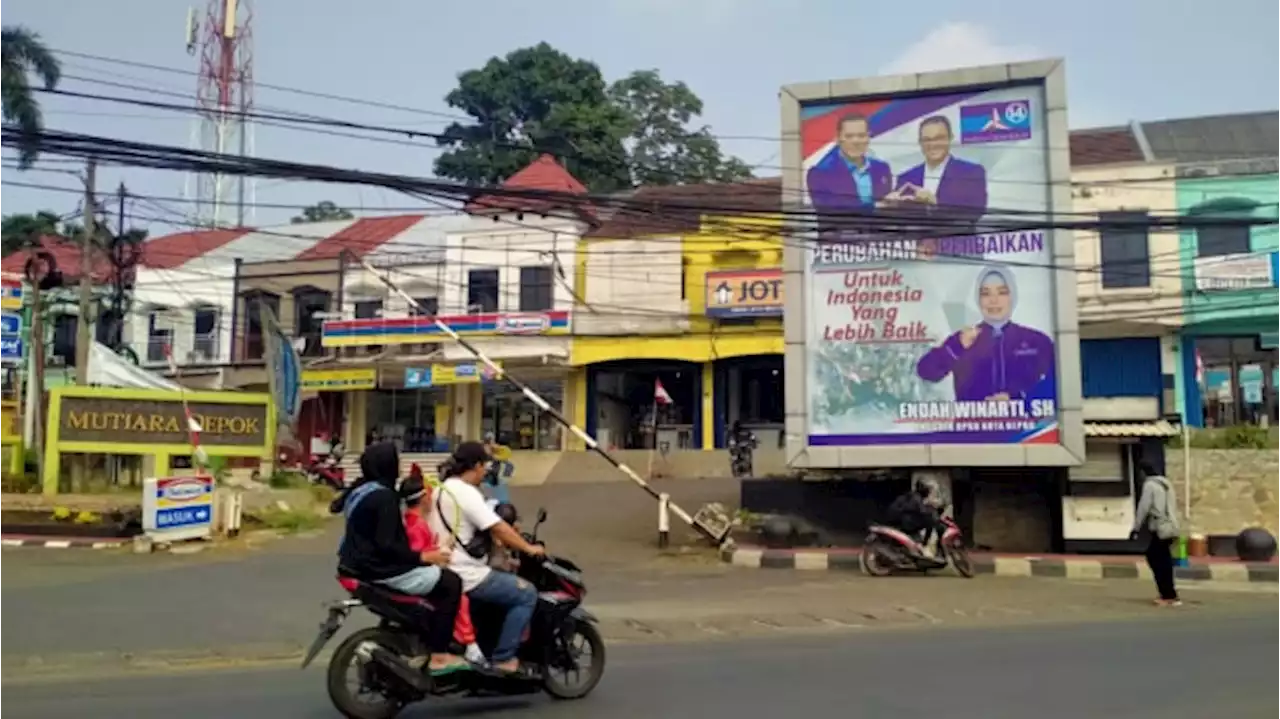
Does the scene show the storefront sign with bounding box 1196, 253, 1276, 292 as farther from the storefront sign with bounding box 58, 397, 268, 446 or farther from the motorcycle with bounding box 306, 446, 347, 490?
the storefront sign with bounding box 58, 397, 268, 446

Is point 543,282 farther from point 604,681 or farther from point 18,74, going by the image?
point 604,681

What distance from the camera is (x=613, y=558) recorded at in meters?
18.6

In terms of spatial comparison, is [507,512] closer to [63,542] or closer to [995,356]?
[995,356]

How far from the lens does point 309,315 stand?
39125 millimetres

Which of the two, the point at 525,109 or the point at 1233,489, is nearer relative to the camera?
the point at 1233,489

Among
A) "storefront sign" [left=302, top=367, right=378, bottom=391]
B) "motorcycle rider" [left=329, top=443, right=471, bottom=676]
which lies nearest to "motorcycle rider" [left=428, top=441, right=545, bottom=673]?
"motorcycle rider" [left=329, top=443, right=471, bottom=676]

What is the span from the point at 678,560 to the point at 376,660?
1211cm

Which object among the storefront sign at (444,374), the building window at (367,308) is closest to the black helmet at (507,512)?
the storefront sign at (444,374)

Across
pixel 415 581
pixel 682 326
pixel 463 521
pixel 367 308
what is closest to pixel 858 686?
pixel 463 521

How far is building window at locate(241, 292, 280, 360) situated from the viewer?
129 ft

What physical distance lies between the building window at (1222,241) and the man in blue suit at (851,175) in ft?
45.6

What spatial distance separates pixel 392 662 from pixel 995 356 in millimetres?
13836

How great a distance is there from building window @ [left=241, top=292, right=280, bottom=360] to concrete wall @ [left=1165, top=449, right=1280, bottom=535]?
28464mm

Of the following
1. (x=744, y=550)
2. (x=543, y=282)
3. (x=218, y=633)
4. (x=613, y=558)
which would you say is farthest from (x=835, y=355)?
(x=543, y=282)
